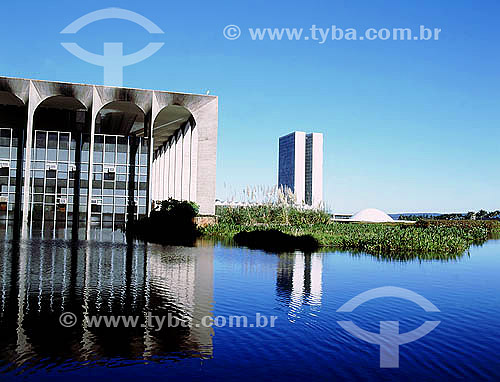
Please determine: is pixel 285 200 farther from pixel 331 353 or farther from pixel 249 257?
pixel 331 353

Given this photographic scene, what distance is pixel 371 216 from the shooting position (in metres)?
43.4

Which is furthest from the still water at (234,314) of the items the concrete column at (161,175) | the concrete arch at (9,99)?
the concrete column at (161,175)

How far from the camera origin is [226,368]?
469 cm

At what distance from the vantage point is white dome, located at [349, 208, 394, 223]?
4283cm

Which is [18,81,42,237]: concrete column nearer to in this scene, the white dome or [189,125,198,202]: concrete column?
[189,125,198,202]: concrete column

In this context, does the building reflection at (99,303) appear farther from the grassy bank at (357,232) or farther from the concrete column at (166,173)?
the concrete column at (166,173)

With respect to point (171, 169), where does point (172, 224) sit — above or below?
below

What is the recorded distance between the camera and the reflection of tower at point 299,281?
7758 millimetres

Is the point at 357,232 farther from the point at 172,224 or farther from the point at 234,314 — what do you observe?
the point at 234,314

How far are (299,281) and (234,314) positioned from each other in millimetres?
3160
